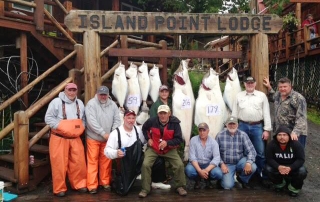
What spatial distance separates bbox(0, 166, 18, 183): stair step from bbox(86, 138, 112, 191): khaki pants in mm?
1094

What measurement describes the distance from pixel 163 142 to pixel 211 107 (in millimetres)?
969

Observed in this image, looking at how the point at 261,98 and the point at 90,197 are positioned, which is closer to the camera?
the point at 90,197

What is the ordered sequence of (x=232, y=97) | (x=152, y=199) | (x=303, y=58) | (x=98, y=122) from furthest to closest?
1. (x=303, y=58)
2. (x=232, y=97)
3. (x=98, y=122)
4. (x=152, y=199)

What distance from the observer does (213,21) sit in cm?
555

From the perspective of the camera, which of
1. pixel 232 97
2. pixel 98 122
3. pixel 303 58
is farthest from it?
pixel 303 58

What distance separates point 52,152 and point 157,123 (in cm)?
153

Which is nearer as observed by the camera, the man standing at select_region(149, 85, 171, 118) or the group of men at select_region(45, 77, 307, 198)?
the group of men at select_region(45, 77, 307, 198)

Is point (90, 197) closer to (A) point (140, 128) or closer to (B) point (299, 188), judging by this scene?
(A) point (140, 128)

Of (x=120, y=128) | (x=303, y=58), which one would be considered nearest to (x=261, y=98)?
(x=120, y=128)

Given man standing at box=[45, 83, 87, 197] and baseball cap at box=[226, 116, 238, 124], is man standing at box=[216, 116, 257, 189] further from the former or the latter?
man standing at box=[45, 83, 87, 197]

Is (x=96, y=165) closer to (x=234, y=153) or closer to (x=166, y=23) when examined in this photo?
(x=234, y=153)

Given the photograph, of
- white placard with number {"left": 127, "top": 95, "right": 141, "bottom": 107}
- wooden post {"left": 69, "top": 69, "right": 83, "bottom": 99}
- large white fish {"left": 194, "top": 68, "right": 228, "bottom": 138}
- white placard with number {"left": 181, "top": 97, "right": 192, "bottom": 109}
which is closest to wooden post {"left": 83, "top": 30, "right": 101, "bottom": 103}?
wooden post {"left": 69, "top": 69, "right": 83, "bottom": 99}

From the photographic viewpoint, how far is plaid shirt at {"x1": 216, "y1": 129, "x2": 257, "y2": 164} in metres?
5.05

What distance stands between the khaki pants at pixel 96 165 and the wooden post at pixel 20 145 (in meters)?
0.90
